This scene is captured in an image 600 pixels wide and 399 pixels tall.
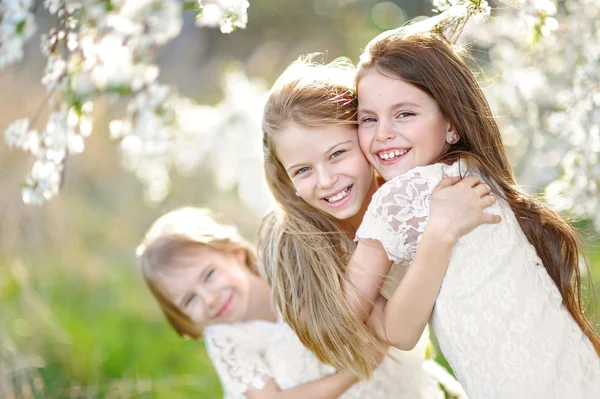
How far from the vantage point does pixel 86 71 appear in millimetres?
2570

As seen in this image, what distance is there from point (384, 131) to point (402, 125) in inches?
2.1

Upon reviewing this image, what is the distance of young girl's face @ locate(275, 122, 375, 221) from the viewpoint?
2.38 metres

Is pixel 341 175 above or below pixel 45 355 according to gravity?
above

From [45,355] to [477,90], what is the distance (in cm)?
316

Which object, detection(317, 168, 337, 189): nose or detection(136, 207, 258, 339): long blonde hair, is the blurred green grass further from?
detection(317, 168, 337, 189): nose

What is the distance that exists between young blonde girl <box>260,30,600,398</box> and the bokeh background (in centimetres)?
75

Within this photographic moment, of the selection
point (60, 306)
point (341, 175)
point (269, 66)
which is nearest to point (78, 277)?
point (60, 306)

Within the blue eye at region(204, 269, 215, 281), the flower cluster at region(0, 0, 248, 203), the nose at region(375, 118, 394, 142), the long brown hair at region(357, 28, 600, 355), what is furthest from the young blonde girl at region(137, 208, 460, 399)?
the nose at region(375, 118, 394, 142)

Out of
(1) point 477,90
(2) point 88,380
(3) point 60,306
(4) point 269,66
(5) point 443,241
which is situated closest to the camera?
(5) point 443,241

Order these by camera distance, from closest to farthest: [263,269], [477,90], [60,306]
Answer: [477,90] → [263,269] → [60,306]

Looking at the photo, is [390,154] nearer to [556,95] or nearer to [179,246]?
[179,246]

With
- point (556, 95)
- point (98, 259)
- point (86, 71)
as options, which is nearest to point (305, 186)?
point (86, 71)

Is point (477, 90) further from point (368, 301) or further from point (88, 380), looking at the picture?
point (88, 380)

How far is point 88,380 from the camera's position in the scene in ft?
14.4
